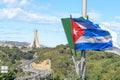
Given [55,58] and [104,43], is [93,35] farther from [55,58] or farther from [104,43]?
[55,58]

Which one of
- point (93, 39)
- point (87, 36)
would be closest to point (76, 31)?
point (87, 36)

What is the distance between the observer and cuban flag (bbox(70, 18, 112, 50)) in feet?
143

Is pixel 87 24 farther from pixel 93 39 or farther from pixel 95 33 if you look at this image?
pixel 93 39

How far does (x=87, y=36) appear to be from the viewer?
4378 cm

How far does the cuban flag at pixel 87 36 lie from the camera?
143ft

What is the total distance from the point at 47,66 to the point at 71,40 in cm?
13961

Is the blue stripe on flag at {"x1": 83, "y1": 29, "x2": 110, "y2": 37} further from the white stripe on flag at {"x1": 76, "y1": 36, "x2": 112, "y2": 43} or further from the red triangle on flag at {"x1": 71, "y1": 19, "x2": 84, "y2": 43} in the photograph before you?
the red triangle on flag at {"x1": 71, "y1": 19, "x2": 84, "y2": 43}

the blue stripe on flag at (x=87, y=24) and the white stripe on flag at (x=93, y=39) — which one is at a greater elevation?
the blue stripe on flag at (x=87, y=24)

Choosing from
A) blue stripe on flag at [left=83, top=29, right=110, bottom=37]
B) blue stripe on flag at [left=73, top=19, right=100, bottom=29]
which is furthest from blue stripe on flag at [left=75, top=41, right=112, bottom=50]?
blue stripe on flag at [left=73, top=19, right=100, bottom=29]

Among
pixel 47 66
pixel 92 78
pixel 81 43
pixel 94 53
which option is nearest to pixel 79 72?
pixel 81 43

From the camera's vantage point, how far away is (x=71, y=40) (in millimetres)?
44031

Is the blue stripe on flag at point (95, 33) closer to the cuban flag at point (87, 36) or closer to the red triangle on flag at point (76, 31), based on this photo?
the cuban flag at point (87, 36)

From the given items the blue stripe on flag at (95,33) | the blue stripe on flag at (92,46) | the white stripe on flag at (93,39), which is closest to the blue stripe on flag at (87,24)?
the blue stripe on flag at (95,33)

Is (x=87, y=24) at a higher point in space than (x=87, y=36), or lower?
higher
